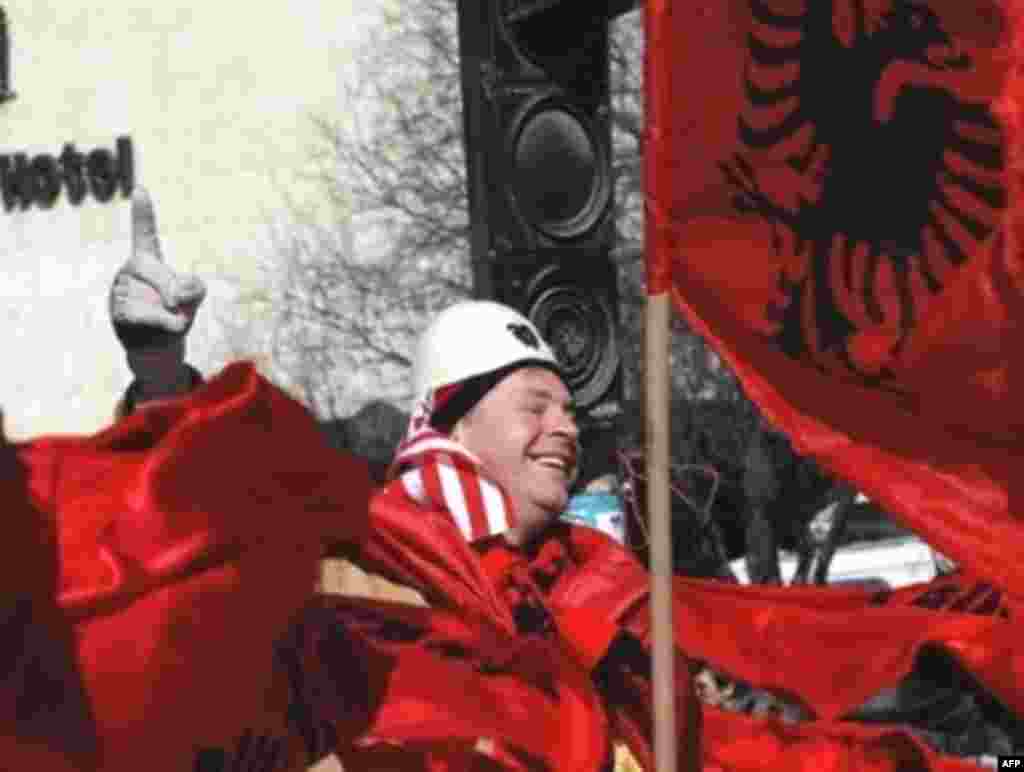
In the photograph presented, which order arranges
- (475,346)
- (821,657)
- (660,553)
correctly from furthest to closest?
(821,657), (475,346), (660,553)

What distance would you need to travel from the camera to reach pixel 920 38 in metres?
3.98

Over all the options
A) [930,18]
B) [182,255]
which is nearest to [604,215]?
[930,18]

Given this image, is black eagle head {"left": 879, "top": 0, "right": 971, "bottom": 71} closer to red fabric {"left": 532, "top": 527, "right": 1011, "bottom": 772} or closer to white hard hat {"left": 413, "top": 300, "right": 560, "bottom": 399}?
white hard hat {"left": 413, "top": 300, "right": 560, "bottom": 399}

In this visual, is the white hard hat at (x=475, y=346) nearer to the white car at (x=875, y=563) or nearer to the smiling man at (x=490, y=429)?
the smiling man at (x=490, y=429)

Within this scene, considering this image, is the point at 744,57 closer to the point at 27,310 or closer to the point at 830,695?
the point at 830,695

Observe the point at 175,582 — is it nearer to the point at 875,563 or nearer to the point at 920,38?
the point at 920,38

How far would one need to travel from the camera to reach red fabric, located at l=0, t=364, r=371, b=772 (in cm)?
269

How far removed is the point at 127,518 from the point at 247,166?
66.1 ft

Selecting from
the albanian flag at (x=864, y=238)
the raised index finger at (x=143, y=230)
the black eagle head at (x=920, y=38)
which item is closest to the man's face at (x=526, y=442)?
the albanian flag at (x=864, y=238)

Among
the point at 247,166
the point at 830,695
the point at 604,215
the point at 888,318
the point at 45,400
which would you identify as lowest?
the point at 45,400

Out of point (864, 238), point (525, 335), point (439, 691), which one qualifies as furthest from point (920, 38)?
point (439, 691)

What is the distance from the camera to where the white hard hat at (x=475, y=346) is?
4.25 metres

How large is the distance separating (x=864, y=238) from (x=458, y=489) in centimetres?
72

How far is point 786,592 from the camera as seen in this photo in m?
5.23
